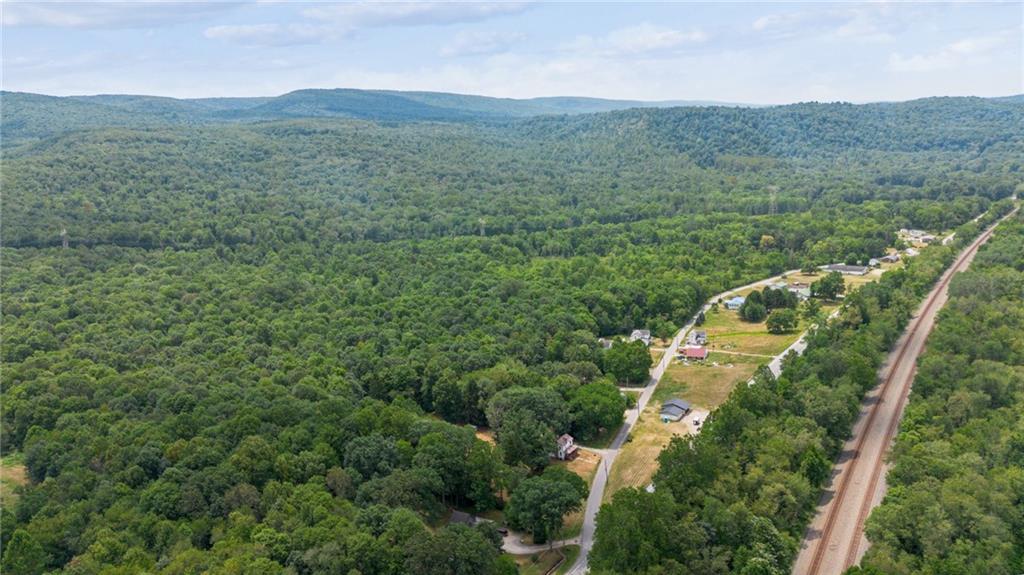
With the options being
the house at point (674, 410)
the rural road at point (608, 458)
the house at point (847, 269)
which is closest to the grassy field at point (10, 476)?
the rural road at point (608, 458)

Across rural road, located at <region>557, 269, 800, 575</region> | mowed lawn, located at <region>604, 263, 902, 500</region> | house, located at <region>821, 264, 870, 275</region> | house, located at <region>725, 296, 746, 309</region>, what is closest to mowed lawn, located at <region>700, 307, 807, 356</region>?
mowed lawn, located at <region>604, 263, 902, 500</region>

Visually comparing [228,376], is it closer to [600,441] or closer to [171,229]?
[600,441]

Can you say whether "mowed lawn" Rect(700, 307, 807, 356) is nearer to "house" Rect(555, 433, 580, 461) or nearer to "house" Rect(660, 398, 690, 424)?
"house" Rect(660, 398, 690, 424)

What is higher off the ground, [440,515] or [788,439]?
[788,439]

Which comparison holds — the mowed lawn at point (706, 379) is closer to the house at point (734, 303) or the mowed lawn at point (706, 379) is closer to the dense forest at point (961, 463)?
the house at point (734, 303)

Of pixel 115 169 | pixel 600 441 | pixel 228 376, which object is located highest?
pixel 115 169

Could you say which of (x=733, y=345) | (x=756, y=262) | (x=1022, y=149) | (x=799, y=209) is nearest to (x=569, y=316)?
(x=733, y=345)

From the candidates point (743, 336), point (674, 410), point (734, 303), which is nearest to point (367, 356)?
point (674, 410)
